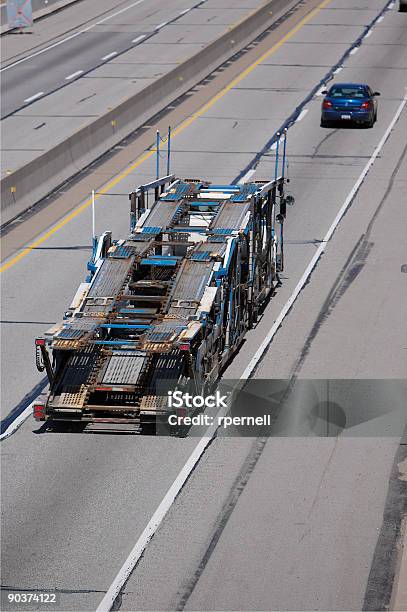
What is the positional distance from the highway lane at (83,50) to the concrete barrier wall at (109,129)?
16.5ft

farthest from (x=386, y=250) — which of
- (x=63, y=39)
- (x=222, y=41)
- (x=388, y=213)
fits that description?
(x=63, y=39)

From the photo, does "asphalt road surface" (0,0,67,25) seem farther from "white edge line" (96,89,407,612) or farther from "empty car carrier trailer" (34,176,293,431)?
"empty car carrier trailer" (34,176,293,431)

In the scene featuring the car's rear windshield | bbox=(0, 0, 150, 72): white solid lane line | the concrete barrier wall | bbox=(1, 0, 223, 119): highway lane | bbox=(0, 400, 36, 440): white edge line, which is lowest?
bbox=(0, 0, 150, 72): white solid lane line

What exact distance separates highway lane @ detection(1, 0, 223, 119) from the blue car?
11.5m

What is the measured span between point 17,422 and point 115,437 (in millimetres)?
1775

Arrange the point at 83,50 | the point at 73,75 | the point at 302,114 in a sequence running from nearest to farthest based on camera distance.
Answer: the point at 302,114
the point at 73,75
the point at 83,50

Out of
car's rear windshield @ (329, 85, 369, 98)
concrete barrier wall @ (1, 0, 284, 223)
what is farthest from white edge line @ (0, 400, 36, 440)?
car's rear windshield @ (329, 85, 369, 98)

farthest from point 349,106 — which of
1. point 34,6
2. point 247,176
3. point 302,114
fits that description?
point 34,6

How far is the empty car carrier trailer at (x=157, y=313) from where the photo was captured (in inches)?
757

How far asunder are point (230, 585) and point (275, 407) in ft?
20.4

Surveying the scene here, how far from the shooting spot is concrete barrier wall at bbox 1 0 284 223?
121 feet

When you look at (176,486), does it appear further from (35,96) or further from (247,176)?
(35,96)

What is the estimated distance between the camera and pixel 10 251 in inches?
1278

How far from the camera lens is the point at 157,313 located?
2086cm
